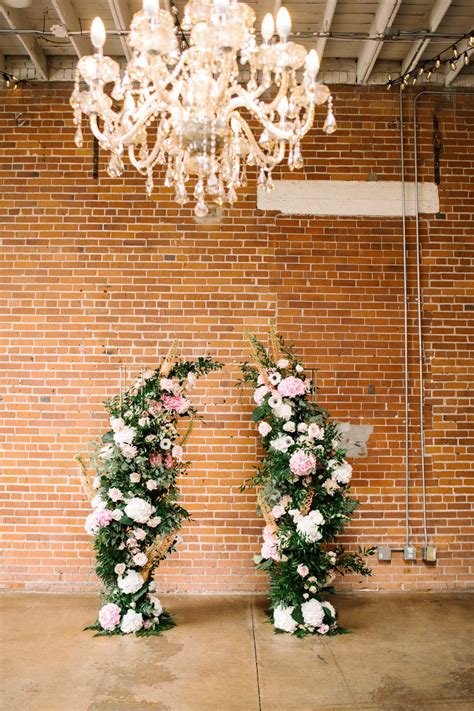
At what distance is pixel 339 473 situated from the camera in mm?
4512

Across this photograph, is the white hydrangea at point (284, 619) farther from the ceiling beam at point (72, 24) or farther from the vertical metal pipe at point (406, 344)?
the ceiling beam at point (72, 24)

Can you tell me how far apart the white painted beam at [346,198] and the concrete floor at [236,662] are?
330cm

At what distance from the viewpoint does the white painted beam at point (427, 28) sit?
181 inches

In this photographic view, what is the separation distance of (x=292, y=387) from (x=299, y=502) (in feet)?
2.69

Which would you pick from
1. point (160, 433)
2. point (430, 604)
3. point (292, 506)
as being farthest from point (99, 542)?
point (430, 604)

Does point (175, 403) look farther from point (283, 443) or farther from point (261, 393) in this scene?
point (283, 443)

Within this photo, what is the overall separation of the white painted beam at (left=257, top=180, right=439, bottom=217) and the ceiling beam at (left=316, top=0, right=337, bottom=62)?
105 centimetres

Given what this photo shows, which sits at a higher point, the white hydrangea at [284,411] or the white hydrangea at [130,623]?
the white hydrangea at [284,411]

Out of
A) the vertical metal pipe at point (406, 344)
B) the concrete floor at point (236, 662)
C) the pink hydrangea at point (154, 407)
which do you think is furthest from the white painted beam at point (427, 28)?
the concrete floor at point (236, 662)

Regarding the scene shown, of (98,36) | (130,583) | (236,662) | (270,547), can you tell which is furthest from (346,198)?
(236,662)

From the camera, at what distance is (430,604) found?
505 cm

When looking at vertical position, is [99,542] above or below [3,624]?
above

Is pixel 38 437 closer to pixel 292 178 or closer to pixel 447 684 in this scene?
pixel 292 178

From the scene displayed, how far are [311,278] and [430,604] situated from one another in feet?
9.34
